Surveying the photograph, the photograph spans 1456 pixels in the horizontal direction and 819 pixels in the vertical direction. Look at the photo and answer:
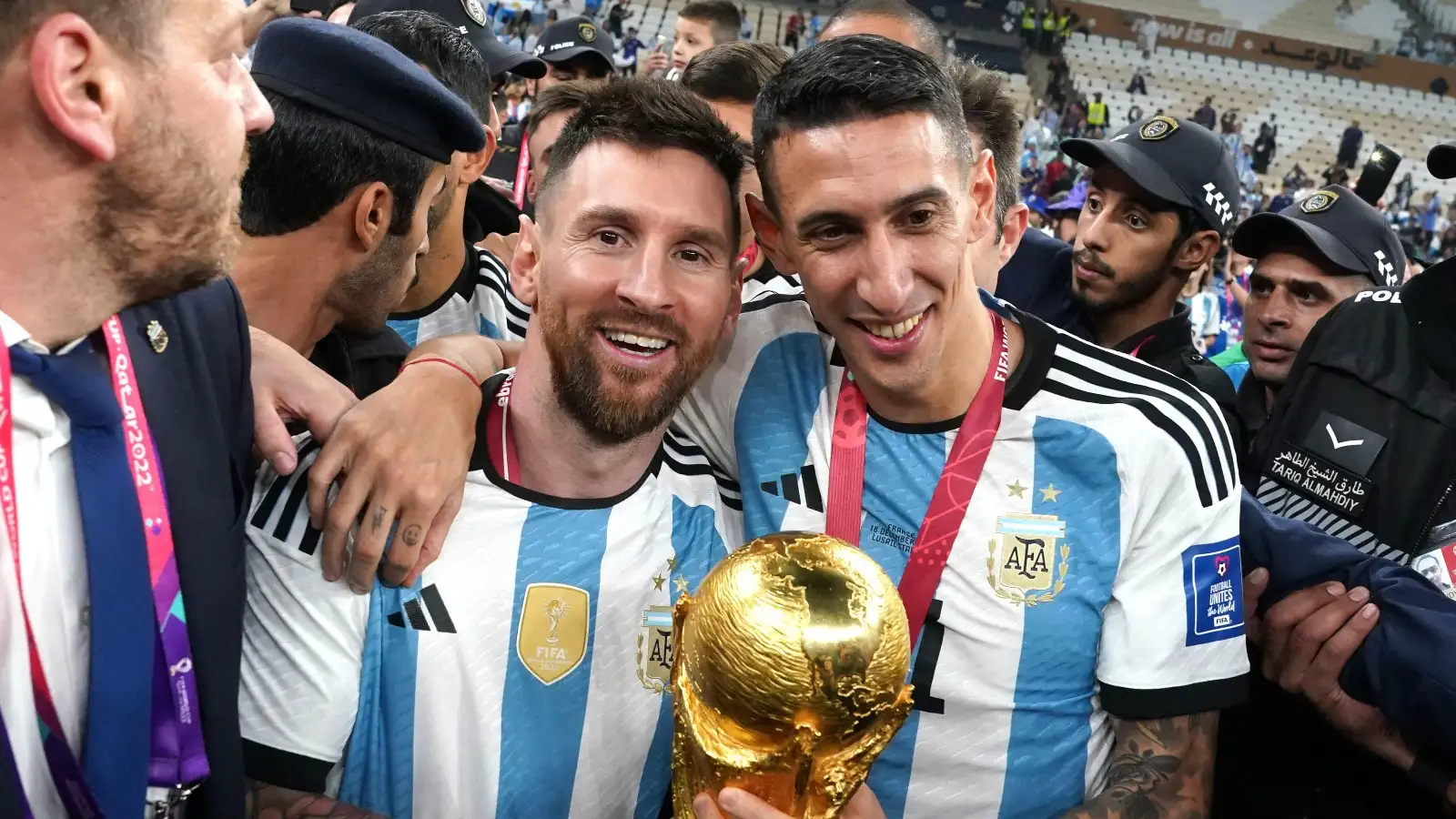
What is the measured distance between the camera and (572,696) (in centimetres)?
187

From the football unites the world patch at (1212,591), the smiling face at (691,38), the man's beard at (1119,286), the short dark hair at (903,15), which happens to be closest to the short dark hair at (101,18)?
the football unites the world patch at (1212,591)

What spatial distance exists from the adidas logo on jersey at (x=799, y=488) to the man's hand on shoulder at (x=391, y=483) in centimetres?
54

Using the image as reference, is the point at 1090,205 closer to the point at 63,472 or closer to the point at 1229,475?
the point at 1229,475

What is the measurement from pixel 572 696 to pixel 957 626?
26.2 inches

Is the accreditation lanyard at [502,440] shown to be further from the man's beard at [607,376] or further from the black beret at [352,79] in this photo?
the black beret at [352,79]

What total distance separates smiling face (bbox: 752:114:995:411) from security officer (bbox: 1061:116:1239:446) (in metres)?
1.86

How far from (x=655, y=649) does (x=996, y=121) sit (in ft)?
6.83

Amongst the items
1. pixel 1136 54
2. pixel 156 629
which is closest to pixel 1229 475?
pixel 156 629

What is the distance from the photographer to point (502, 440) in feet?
6.49

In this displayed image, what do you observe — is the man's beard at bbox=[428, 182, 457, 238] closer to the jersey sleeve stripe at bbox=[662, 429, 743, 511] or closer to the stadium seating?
the jersey sleeve stripe at bbox=[662, 429, 743, 511]

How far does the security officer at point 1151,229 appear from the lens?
365cm

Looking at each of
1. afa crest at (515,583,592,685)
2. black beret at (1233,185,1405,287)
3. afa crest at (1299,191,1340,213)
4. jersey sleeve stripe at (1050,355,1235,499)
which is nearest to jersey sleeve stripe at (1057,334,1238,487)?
jersey sleeve stripe at (1050,355,1235,499)

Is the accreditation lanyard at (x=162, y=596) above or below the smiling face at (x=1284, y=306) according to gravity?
below

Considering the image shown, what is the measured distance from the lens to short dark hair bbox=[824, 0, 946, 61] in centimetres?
393
